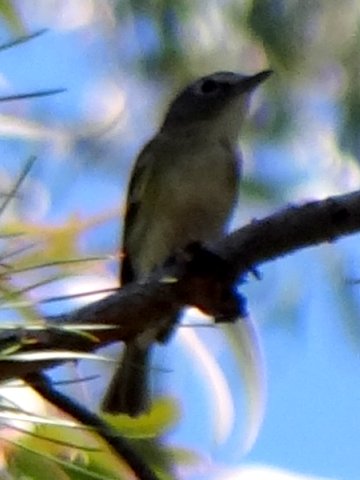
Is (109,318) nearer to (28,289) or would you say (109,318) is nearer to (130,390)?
(28,289)

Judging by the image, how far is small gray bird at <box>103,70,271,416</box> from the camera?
1.38 metres

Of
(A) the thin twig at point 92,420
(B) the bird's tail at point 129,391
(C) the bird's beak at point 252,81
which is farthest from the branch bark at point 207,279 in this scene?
(C) the bird's beak at point 252,81

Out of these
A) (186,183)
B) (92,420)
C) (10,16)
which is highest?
(186,183)

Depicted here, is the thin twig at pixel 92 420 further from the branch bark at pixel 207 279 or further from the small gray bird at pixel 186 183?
the small gray bird at pixel 186 183

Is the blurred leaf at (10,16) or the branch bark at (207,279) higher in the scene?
the blurred leaf at (10,16)

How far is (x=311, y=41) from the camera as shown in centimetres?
110

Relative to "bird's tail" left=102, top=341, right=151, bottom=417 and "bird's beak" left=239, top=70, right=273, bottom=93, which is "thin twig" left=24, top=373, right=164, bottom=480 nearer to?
"bird's tail" left=102, top=341, right=151, bottom=417

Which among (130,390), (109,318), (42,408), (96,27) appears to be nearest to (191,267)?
(109,318)

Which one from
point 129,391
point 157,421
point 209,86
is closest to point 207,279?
point 157,421

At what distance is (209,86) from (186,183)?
22 centimetres

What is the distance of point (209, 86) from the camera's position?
5.20 ft

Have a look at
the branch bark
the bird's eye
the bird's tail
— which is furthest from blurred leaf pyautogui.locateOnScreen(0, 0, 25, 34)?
the bird's eye

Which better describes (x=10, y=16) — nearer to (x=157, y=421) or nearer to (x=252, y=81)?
(x=157, y=421)

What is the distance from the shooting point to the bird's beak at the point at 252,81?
1.22 metres
